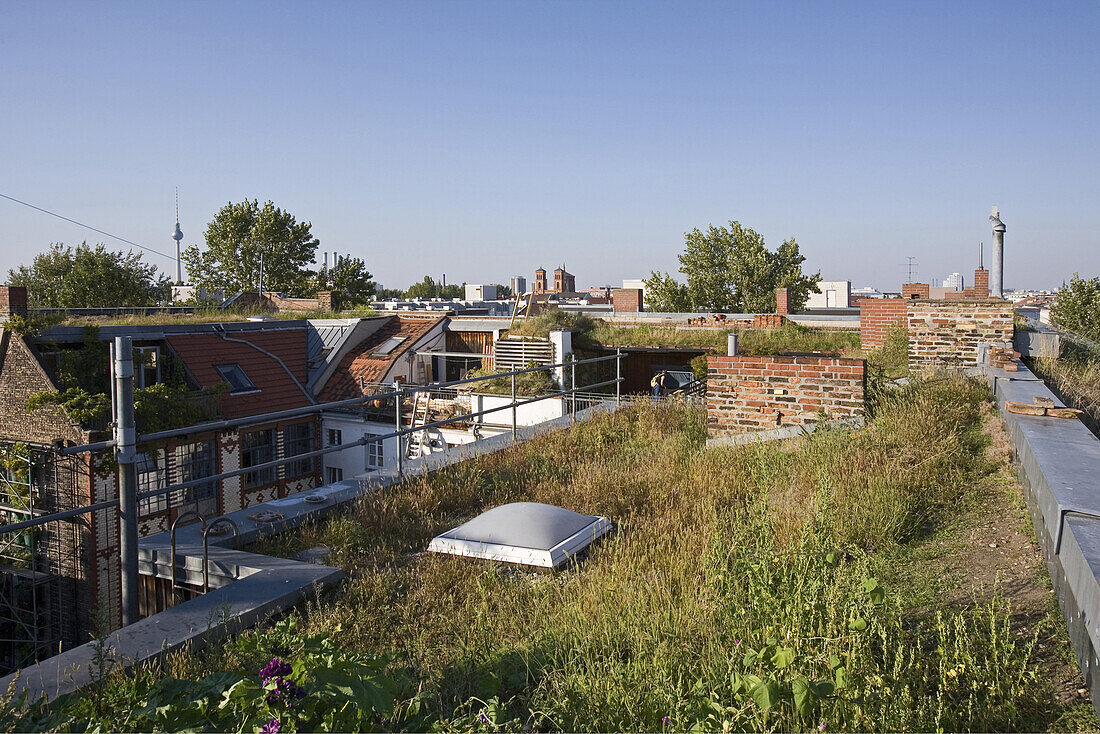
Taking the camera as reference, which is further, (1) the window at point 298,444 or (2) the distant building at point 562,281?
(2) the distant building at point 562,281

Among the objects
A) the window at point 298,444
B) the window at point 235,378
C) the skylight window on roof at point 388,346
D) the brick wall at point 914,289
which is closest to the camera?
the window at point 235,378

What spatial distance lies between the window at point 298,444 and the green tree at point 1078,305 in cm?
2539

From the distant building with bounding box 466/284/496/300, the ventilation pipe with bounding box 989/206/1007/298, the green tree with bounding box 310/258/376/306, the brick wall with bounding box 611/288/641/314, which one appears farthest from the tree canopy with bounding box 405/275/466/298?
the ventilation pipe with bounding box 989/206/1007/298

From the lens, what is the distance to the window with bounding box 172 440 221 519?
61.0 feet

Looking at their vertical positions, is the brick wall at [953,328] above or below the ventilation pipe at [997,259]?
below

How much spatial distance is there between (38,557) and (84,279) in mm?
27034

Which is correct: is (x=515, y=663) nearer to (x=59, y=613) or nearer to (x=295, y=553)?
(x=295, y=553)

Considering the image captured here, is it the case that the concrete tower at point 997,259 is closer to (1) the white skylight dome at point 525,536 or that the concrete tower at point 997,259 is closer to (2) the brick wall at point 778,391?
(2) the brick wall at point 778,391

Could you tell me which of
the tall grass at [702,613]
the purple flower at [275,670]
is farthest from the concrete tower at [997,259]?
the purple flower at [275,670]

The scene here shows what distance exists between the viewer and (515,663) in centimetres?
300

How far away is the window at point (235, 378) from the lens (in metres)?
22.2

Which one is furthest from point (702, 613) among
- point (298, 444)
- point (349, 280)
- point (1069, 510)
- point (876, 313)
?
point (349, 280)

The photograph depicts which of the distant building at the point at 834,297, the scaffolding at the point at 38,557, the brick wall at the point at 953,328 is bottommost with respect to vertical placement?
the scaffolding at the point at 38,557

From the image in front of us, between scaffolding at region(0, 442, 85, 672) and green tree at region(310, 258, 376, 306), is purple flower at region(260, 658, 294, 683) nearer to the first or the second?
scaffolding at region(0, 442, 85, 672)
